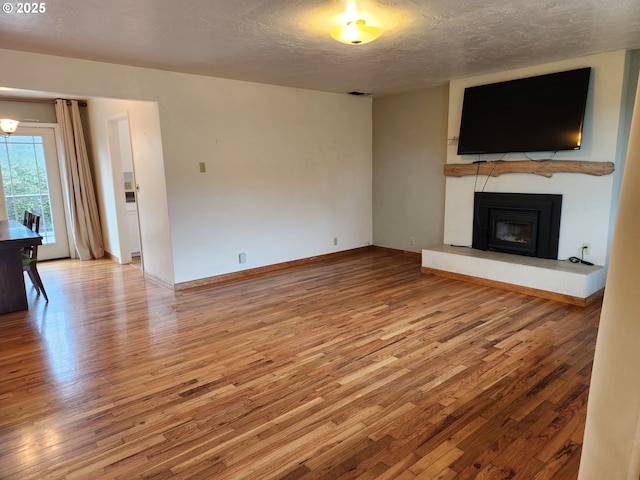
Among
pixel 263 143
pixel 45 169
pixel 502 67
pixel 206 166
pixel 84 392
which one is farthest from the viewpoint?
pixel 45 169

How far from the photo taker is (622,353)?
459 millimetres

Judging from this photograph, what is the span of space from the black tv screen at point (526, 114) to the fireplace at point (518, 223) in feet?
1.85

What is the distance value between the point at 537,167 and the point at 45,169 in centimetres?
690

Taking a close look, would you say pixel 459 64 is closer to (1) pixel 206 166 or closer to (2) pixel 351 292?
(2) pixel 351 292

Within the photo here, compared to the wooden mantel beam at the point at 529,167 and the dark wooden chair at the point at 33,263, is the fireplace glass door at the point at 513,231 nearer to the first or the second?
the wooden mantel beam at the point at 529,167

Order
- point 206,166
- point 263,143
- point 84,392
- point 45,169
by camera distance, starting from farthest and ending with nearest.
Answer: point 45,169 → point 263,143 → point 206,166 → point 84,392

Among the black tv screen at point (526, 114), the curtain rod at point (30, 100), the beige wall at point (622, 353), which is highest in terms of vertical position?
the curtain rod at point (30, 100)

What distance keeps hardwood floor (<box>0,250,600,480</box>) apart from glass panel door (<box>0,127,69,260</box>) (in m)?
2.60

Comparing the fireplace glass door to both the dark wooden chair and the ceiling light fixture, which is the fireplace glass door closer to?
the dark wooden chair

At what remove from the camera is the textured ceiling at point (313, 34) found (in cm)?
272

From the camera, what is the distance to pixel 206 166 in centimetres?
484

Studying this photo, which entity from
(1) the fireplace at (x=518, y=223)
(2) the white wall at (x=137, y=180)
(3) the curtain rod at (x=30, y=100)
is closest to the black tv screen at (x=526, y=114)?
(1) the fireplace at (x=518, y=223)

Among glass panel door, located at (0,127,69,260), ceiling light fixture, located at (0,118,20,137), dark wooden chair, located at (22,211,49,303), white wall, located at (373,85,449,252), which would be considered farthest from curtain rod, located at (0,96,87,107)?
white wall, located at (373,85,449,252)

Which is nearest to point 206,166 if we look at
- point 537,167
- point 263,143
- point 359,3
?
point 263,143
